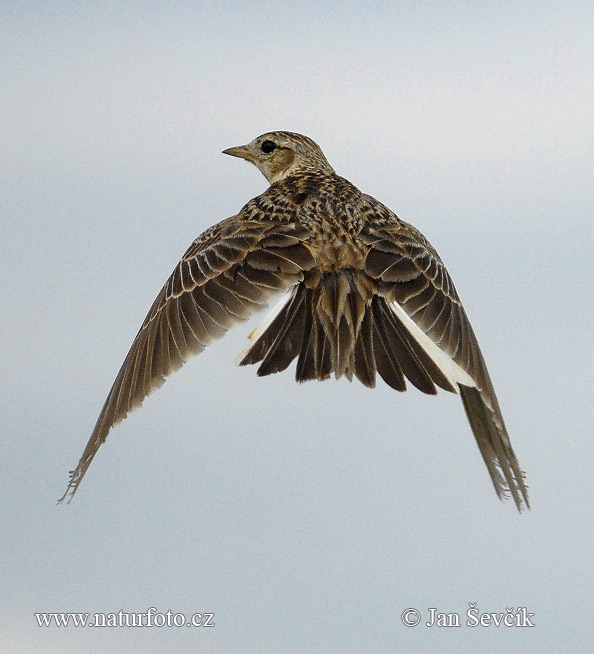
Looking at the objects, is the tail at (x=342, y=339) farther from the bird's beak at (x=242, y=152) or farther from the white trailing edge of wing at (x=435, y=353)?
the bird's beak at (x=242, y=152)

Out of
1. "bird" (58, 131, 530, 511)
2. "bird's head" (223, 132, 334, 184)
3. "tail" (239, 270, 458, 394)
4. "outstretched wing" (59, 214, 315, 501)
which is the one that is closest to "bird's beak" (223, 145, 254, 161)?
"bird's head" (223, 132, 334, 184)

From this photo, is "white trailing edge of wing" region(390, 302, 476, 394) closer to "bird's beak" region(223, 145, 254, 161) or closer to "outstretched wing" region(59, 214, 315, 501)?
"outstretched wing" region(59, 214, 315, 501)

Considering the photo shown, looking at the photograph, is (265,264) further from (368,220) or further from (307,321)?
(368,220)

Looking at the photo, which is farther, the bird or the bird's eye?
the bird's eye

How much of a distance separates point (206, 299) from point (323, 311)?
81cm

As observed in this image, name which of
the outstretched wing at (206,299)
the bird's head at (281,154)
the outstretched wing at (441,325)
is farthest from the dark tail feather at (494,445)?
the bird's head at (281,154)

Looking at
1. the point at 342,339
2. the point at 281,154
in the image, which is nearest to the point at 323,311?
the point at 342,339

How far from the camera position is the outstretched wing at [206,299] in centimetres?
754

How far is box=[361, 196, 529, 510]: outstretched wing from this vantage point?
7.87 meters

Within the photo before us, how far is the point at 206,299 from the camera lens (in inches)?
310

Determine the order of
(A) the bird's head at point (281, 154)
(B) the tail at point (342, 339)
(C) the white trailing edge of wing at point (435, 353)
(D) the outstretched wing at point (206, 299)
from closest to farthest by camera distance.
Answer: (B) the tail at point (342, 339) < (D) the outstretched wing at point (206, 299) < (C) the white trailing edge of wing at point (435, 353) < (A) the bird's head at point (281, 154)

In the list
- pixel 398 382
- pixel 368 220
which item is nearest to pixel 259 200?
pixel 368 220

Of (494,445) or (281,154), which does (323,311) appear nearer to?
(494,445)

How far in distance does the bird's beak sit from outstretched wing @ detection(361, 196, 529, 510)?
2.50 metres
